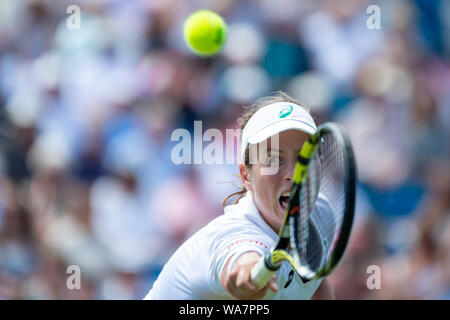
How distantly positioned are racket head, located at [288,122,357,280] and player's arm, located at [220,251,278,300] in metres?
0.15

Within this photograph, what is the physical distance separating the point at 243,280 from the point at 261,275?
6 centimetres

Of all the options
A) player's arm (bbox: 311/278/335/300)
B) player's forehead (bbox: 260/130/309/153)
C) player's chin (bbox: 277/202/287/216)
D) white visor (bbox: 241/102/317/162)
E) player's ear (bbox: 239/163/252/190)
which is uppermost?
white visor (bbox: 241/102/317/162)

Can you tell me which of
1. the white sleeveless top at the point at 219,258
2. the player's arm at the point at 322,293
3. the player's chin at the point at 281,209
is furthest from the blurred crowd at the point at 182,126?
the player's chin at the point at 281,209

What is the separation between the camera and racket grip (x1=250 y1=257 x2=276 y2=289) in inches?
94.9

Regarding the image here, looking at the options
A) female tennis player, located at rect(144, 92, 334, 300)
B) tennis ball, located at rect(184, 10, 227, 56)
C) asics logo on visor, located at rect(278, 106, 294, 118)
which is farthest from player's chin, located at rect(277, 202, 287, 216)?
tennis ball, located at rect(184, 10, 227, 56)

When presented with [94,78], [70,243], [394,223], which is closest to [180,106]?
[94,78]

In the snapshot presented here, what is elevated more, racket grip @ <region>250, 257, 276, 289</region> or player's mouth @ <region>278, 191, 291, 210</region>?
player's mouth @ <region>278, 191, 291, 210</region>

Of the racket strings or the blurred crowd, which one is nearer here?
the racket strings

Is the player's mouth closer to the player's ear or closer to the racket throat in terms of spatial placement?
the player's ear

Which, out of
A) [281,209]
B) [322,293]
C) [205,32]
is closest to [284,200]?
[281,209]

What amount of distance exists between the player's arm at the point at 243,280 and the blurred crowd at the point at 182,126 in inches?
86.9

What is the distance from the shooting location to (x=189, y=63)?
5.49 m

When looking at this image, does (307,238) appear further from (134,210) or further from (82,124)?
(82,124)

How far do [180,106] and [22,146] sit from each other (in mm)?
1307
